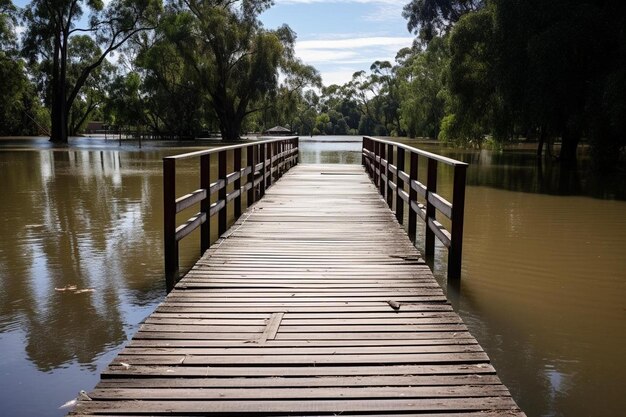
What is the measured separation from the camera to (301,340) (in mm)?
3727

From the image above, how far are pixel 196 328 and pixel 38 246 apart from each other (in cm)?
530

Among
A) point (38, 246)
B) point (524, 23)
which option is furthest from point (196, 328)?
point (524, 23)

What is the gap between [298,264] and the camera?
5867 millimetres

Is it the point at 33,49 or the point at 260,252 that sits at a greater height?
the point at 33,49

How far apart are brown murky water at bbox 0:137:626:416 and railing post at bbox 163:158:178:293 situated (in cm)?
29

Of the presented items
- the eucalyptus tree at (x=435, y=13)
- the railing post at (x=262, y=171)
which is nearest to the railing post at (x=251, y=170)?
the railing post at (x=262, y=171)

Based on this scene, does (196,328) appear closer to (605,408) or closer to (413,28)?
(605,408)

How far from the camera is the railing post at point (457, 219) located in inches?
223

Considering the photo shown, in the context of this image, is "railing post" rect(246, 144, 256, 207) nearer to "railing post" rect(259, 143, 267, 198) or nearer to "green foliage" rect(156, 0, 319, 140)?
"railing post" rect(259, 143, 267, 198)

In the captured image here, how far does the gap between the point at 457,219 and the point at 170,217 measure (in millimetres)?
2772

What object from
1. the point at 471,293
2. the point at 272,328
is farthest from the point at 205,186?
the point at 272,328

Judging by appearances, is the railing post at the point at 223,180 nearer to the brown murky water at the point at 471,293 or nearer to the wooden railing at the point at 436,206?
the brown murky water at the point at 471,293

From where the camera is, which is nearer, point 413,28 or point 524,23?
point 524,23

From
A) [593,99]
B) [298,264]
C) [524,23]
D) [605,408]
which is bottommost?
[605,408]
